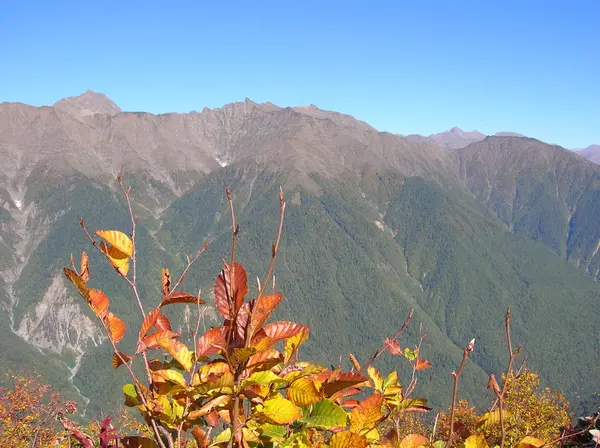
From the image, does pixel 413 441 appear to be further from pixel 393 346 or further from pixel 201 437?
pixel 201 437

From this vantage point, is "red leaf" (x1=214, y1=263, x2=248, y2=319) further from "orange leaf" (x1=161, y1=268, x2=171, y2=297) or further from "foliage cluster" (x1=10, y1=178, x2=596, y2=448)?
"orange leaf" (x1=161, y1=268, x2=171, y2=297)

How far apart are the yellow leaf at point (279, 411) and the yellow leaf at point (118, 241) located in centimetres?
A: 95

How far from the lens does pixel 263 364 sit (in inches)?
89.3

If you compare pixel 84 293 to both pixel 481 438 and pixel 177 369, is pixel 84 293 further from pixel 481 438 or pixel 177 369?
pixel 481 438

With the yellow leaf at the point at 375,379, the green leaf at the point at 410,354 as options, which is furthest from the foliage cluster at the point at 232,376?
the green leaf at the point at 410,354

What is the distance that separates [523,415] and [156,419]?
24.4 metres

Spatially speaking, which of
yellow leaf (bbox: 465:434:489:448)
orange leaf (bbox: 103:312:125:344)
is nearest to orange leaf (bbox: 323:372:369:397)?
yellow leaf (bbox: 465:434:489:448)

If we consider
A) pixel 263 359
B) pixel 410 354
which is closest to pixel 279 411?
pixel 263 359

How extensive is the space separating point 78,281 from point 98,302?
0.25 meters

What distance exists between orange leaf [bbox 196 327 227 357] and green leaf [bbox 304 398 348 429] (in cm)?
56

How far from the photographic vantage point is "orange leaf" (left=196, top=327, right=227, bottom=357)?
2.44 meters

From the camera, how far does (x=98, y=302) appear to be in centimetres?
239

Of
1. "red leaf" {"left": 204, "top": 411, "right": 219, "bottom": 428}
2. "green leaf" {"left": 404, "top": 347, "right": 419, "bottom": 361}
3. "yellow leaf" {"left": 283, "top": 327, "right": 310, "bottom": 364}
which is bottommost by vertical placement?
"green leaf" {"left": 404, "top": 347, "right": 419, "bottom": 361}

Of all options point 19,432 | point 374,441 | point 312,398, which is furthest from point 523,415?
point 312,398
